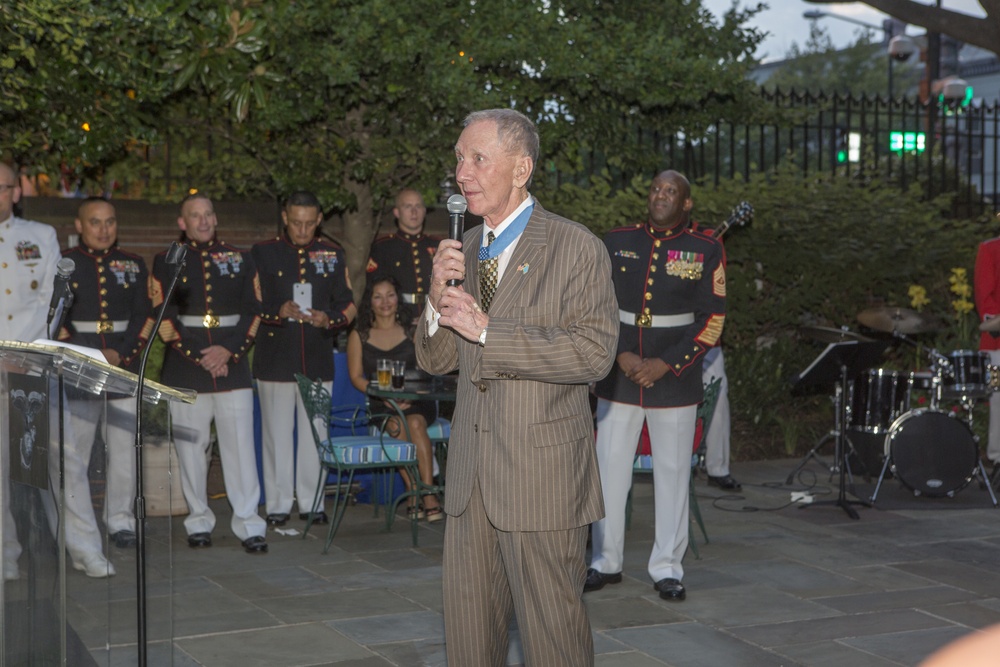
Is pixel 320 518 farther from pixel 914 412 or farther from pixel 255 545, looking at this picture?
pixel 914 412

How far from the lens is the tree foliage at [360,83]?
9.06 m

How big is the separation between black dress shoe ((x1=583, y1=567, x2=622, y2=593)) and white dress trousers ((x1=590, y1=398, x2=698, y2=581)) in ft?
0.65

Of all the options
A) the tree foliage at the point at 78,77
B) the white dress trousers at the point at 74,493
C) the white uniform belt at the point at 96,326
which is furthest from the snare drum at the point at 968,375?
the white dress trousers at the point at 74,493

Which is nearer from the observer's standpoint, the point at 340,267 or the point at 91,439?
the point at 91,439

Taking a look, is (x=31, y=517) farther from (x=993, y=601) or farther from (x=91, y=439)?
(x=993, y=601)

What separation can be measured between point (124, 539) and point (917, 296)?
9.28m

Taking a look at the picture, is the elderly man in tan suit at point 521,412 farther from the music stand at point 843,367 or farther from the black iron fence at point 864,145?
the black iron fence at point 864,145

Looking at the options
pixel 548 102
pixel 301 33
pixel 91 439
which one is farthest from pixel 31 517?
pixel 548 102

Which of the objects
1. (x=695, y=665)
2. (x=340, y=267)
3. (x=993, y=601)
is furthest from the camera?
(x=340, y=267)

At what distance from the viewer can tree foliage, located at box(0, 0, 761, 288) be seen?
9.06 metres

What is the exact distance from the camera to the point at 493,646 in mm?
3912

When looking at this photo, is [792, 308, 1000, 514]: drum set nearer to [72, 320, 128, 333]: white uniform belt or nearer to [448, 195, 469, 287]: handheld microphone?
[72, 320, 128, 333]: white uniform belt

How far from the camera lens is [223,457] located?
25.7ft

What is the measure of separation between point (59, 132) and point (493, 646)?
6643 millimetres
